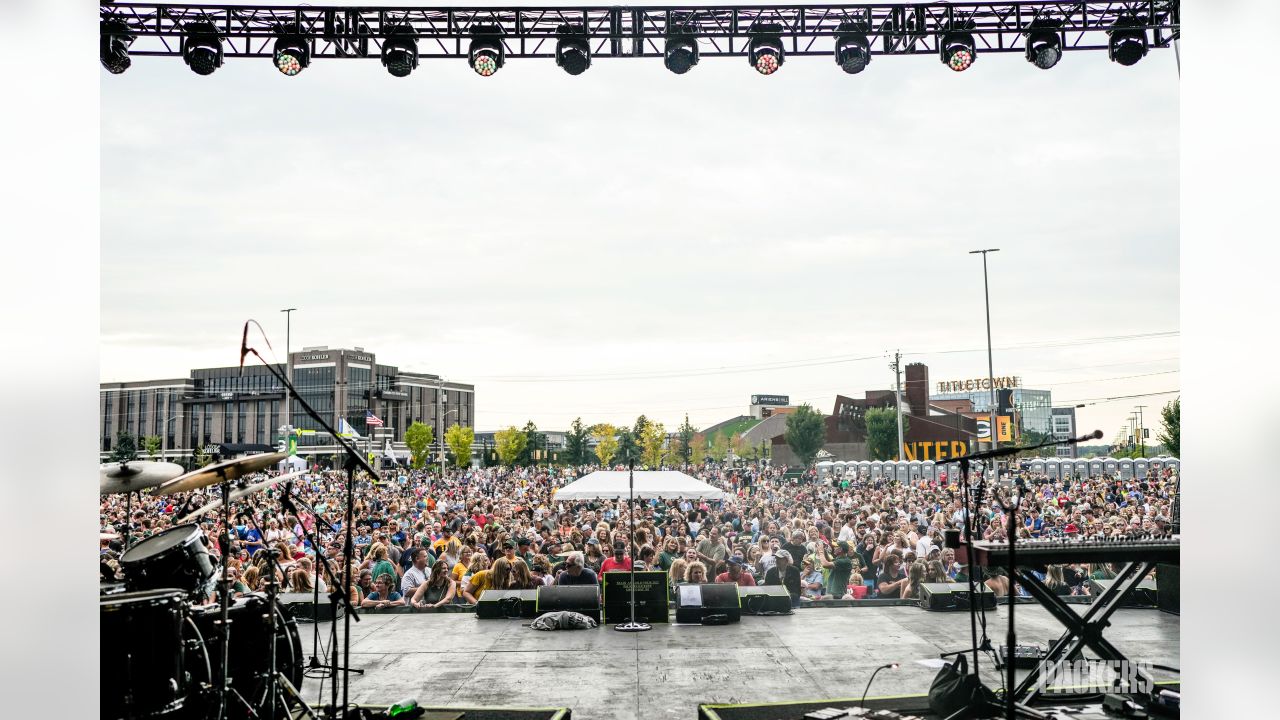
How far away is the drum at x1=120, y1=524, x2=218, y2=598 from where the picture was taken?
14.1 feet

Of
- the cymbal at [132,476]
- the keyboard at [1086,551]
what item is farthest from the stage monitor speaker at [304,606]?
the keyboard at [1086,551]

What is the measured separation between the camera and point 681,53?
6211mm

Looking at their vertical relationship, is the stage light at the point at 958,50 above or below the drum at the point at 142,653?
above

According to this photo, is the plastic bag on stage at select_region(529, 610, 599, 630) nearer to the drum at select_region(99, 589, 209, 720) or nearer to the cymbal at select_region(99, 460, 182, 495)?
the drum at select_region(99, 589, 209, 720)

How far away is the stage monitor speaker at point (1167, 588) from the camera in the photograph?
330 inches

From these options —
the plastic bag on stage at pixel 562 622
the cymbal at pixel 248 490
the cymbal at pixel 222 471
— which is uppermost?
the cymbal at pixel 222 471

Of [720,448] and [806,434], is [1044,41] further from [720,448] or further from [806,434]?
[720,448]

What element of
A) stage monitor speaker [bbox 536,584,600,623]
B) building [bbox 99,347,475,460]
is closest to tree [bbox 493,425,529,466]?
building [bbox 99,347,475,460]

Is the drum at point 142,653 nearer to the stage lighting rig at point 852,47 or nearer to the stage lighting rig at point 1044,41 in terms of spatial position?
the stage lighting rig at point 852,47

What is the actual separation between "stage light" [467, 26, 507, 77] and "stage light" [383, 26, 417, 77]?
0.43m

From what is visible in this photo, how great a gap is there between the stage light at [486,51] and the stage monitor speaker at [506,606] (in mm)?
5240

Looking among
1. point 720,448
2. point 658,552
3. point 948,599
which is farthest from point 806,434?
point 948,599

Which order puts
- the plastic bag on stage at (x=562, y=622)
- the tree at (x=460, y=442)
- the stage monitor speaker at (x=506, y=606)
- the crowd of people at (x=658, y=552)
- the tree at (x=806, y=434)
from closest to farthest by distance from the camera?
1. the plastic bag on stage at (x=562, y=622)
2. the stage monitor speaker at (x=506, y=606)
3. the crowd of people at (x=658, y=552)
4. the tree at (x=460, y=442)
5. the tree at (x=806, y=434)
